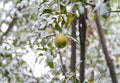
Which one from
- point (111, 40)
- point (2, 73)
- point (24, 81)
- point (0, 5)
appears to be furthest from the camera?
point (111, 40)

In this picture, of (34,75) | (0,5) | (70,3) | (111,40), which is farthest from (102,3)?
(111,40)

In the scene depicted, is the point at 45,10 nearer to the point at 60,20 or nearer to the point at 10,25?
the point at 60,20

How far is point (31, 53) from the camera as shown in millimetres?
2758

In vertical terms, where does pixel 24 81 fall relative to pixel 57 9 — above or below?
below

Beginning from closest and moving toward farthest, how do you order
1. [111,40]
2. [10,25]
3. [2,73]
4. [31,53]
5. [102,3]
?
1. [102,3]
2. [2,73]
3. [31,53]
4. [10,25]
5. [111,40]

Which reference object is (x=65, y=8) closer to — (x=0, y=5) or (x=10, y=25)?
(x=10, y=25)

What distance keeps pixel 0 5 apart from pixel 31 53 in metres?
0.74

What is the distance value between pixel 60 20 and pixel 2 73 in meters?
1.12

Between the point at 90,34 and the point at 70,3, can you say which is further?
the point at 90,34

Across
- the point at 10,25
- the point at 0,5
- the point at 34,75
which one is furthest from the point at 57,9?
the point at 0,5

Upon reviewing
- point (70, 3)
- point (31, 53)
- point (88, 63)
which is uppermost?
point (70, 3)

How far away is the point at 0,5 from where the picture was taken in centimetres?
326

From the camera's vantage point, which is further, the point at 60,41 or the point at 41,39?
the point at 41,39

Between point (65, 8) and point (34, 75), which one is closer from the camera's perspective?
point (65, 8)
